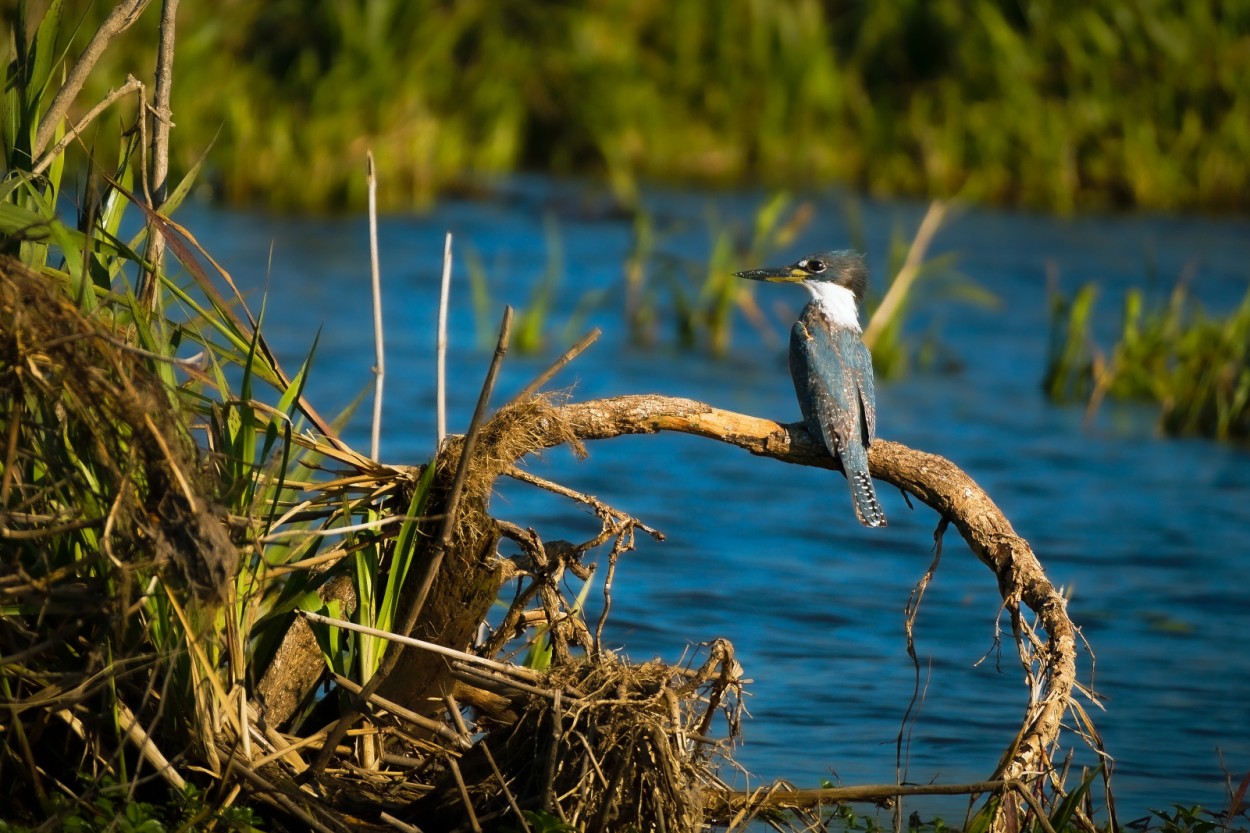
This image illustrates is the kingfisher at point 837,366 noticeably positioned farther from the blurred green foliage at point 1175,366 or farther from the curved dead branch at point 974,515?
the blurred green foliage at point 1175,366

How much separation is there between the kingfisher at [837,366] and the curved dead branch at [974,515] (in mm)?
284

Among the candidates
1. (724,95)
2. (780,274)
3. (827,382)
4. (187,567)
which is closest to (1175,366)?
(780,274)

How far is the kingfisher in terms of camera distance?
12.3 feet

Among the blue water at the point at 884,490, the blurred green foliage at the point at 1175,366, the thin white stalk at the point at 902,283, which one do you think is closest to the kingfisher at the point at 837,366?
the blue water at the point at 884,490

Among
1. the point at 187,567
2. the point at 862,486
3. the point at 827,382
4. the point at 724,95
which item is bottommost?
the point at 187,567

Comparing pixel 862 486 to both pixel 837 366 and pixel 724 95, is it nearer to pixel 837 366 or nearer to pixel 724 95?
pixel 837 366

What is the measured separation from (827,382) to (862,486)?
1.06 ft

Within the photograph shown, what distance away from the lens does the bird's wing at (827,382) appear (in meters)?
3.77

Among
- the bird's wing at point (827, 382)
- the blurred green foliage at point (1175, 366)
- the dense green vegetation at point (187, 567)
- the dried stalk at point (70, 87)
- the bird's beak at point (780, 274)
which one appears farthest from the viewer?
the blurred green foliage at point (1175, 366)

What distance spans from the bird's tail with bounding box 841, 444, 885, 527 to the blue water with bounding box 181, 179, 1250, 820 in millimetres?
391

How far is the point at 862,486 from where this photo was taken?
3855 millimetres

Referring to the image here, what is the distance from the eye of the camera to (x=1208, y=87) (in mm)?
11906

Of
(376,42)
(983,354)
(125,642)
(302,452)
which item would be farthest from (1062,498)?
(376,42)

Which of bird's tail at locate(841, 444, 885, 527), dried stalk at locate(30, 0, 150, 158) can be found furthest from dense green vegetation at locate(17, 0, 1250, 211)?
dried stalk at locate(30, 0, 150, 158)
